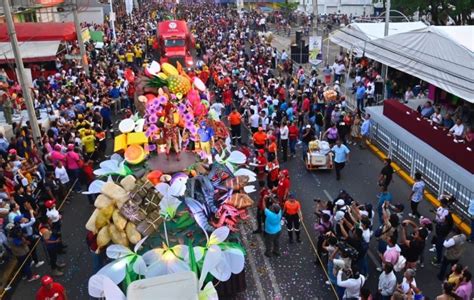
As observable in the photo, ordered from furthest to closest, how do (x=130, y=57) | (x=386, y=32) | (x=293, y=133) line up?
1. (x=130, y=57)
2. (x=386, y=32)
3. (x=293, y=133)

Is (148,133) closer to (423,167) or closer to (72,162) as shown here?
(72,162)

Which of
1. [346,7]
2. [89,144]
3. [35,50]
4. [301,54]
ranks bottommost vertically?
[346,7]

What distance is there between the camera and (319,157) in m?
13.8

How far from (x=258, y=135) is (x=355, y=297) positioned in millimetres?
7006

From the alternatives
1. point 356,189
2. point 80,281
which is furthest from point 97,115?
point 356,189

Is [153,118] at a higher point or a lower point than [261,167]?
higher

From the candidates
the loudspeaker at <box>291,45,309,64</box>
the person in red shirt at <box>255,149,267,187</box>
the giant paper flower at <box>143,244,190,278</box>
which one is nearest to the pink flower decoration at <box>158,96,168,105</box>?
the person in red shirt at <box>255,149,267,187</box>

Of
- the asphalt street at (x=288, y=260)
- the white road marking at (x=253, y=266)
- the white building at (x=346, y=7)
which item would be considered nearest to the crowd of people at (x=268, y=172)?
the asphalt street at (x=288, y=260)

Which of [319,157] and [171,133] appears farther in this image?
[319,157]

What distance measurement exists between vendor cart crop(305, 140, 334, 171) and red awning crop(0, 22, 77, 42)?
683 inches

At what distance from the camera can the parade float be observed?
7133 mm

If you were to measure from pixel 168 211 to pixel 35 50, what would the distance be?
2044 cm

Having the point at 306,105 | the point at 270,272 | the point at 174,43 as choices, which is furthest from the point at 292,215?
the point at 174,43

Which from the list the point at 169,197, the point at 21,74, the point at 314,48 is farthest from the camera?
the point at 314,48
